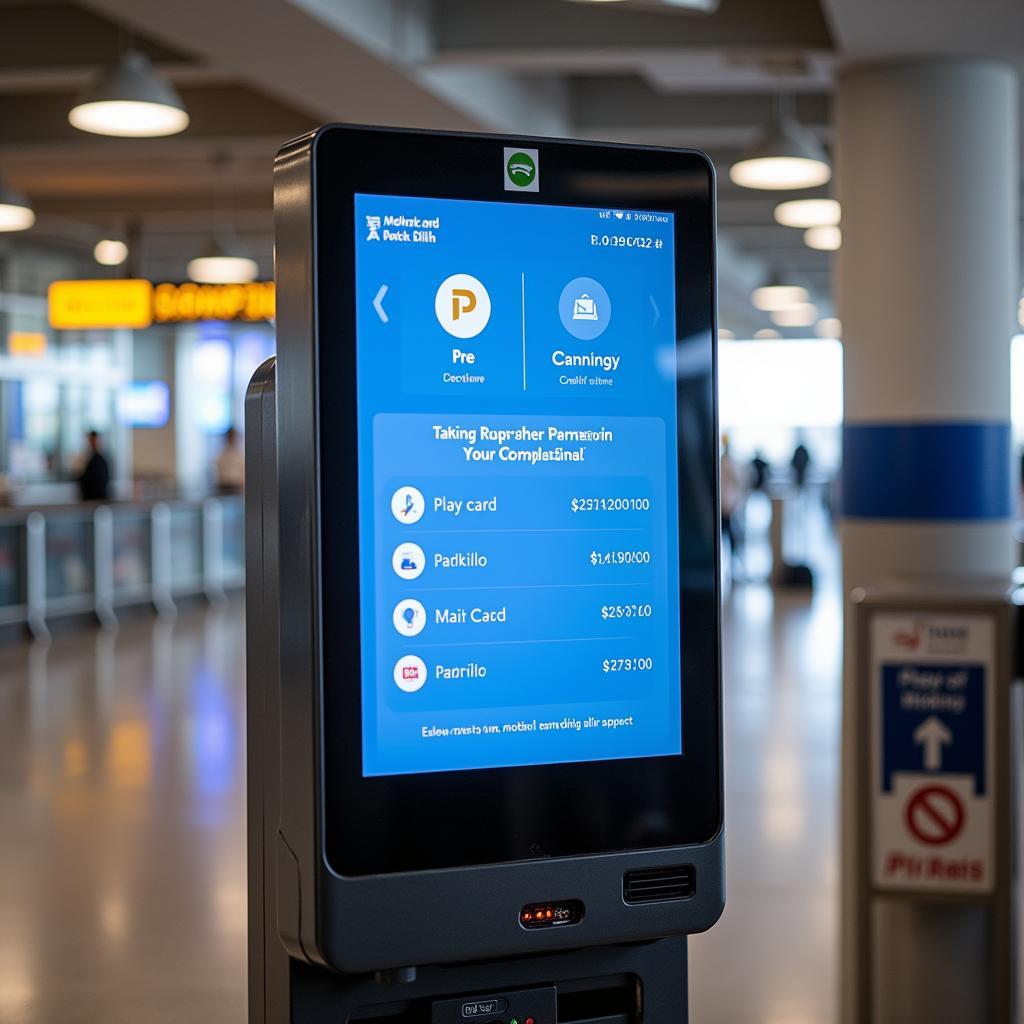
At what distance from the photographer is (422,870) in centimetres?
112

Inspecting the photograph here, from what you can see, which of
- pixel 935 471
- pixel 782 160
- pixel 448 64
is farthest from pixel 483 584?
pixel 782 160

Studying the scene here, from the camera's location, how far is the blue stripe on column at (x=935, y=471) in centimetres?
446

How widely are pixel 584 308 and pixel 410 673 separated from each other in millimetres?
340

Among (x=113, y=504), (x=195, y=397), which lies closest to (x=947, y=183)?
(x=113, y=504)

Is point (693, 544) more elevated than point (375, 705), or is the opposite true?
point (693, 544)

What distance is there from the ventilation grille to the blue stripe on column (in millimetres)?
3474

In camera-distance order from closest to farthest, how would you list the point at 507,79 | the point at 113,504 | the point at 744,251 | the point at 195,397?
the point at 507,79 → the point at 113,504 → the point at 744,251 → the point at 195,397

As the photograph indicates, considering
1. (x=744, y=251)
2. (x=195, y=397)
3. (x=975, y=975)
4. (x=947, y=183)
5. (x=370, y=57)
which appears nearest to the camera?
(x=975, y=975)

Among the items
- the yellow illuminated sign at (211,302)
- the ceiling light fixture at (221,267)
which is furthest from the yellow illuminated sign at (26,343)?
the ceiling light fixture at (221,267)

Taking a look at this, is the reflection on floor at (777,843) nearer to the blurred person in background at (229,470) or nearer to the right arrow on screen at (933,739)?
the right arrow on screen at (933,739)

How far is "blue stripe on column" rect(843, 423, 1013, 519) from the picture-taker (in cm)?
446

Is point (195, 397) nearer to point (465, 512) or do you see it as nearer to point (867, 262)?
point (867, 262)

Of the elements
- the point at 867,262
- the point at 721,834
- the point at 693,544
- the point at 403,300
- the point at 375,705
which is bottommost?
the point at 721,834

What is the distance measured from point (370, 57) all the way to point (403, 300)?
560cm
